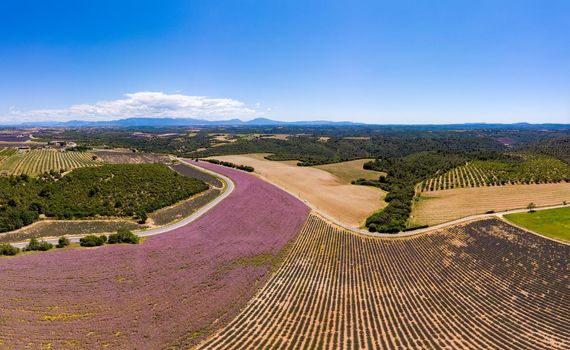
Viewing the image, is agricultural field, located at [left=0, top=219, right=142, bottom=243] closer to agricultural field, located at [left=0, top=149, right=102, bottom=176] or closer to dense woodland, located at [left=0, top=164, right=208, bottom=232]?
dense woodland, located at [left=0, top=164, right=208, bottom=232]

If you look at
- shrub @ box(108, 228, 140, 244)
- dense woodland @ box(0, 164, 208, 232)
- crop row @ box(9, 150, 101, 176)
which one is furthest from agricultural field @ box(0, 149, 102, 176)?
shrub @ box(108, 228, 140, 244)

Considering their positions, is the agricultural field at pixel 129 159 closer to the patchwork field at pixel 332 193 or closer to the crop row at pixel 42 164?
the crop row at pixel 42 164

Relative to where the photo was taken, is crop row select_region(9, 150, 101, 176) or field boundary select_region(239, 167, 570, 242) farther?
crop row select_region(9, 150, 101, 176)

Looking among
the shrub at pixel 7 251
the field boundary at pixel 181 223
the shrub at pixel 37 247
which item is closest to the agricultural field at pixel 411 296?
the field boundary at pixel 181 223

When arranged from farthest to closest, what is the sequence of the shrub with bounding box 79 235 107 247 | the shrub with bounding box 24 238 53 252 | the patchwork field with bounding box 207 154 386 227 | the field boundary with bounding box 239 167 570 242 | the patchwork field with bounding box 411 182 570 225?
1. the patchwork field with bounding box 207 154 386 227
2. the patchwork field with bounding box 411 182 570 225
3. the field boundary with bounding box 239 167 570 242
4. the shrub with bounding box 79 235 107 247
5. the shrub with bounding box 24 238 53 252

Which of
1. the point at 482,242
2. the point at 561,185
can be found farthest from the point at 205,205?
the point at 561,185

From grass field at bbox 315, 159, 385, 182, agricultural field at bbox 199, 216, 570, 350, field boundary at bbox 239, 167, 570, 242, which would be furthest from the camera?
grass field at bbox 315, 159, 385, 182

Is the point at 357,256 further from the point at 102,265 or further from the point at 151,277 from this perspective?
the point at 102,265
